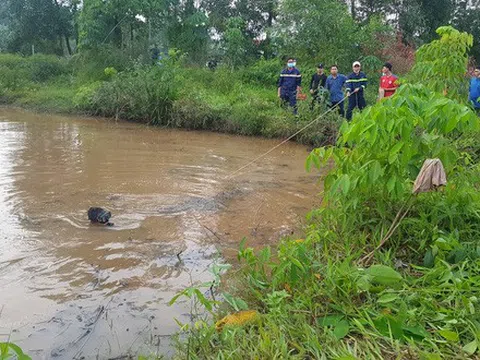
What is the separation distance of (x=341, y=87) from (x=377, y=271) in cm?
760

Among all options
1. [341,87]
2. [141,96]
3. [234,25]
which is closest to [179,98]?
[141,96]

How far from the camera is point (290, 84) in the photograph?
10.9m

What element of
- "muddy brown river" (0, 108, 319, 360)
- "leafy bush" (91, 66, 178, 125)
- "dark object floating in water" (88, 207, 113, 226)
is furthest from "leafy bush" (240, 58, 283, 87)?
"dark object floating in water" (88, 207, 113, 226)

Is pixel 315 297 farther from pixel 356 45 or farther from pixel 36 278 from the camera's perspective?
pixel 356 45

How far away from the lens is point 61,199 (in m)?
5.65

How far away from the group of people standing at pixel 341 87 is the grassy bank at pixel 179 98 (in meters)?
0.36

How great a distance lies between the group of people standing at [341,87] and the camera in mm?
8562

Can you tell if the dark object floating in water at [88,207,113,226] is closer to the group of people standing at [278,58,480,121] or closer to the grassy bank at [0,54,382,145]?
the group of people standing at [278,58,480,121]

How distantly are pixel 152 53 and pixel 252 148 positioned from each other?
36.5 feet

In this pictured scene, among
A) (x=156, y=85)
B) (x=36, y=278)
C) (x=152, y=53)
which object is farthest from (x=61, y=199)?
(x=152, y=53)

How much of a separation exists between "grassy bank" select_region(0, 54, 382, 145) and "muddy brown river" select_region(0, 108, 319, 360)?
1430 millimetres

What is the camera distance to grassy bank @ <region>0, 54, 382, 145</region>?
10555 millimetres

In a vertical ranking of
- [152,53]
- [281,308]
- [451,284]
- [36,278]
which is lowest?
[36,278]

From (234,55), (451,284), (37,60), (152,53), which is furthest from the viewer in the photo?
(37,60)
